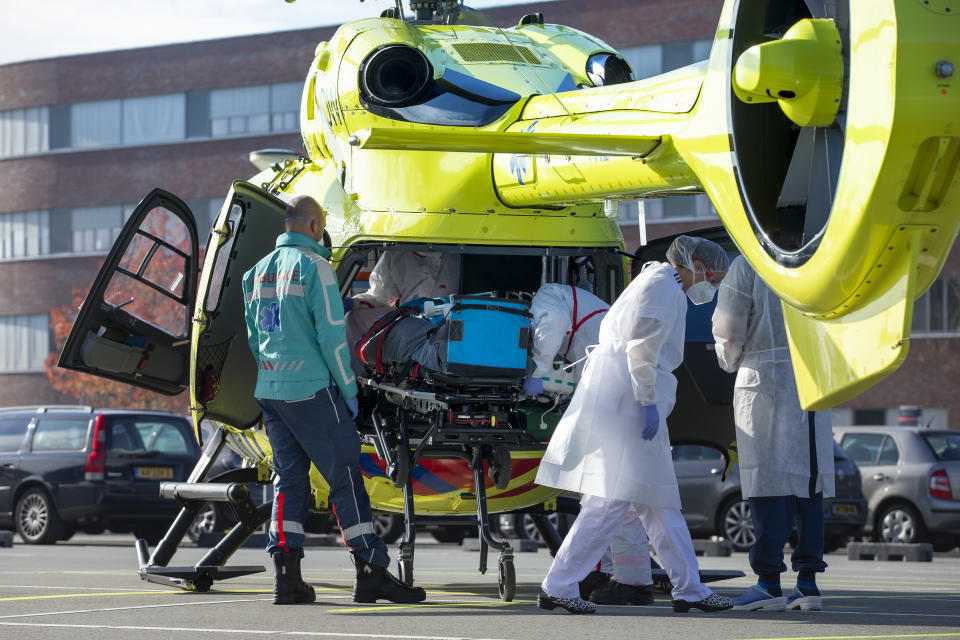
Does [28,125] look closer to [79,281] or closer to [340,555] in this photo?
[79,281]

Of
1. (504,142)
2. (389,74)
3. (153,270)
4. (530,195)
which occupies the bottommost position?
(153,270)

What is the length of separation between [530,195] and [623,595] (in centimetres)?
220

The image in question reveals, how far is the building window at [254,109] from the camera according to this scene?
44.0 meters

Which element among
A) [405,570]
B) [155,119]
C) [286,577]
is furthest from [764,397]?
[155,119]

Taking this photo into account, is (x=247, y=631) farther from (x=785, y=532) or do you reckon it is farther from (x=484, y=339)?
(x=785, y=532)

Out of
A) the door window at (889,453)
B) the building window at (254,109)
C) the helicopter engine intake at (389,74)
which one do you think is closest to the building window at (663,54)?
the building window at (254,109)

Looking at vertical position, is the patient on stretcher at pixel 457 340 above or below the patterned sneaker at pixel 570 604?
above

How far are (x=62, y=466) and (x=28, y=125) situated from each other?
3019cm

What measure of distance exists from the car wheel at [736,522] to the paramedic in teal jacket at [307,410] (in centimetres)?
1043

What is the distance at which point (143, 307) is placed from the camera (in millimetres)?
10164

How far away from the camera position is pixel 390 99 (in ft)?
31.6

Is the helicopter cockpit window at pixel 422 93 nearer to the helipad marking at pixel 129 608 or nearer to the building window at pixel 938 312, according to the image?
the helipad marking at pixel 129 608

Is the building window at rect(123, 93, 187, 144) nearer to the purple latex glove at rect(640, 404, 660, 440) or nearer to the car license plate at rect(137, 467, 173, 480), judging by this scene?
the car license plate at rect(137, 467, 173, 480)

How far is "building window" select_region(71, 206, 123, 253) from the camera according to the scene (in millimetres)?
45750
